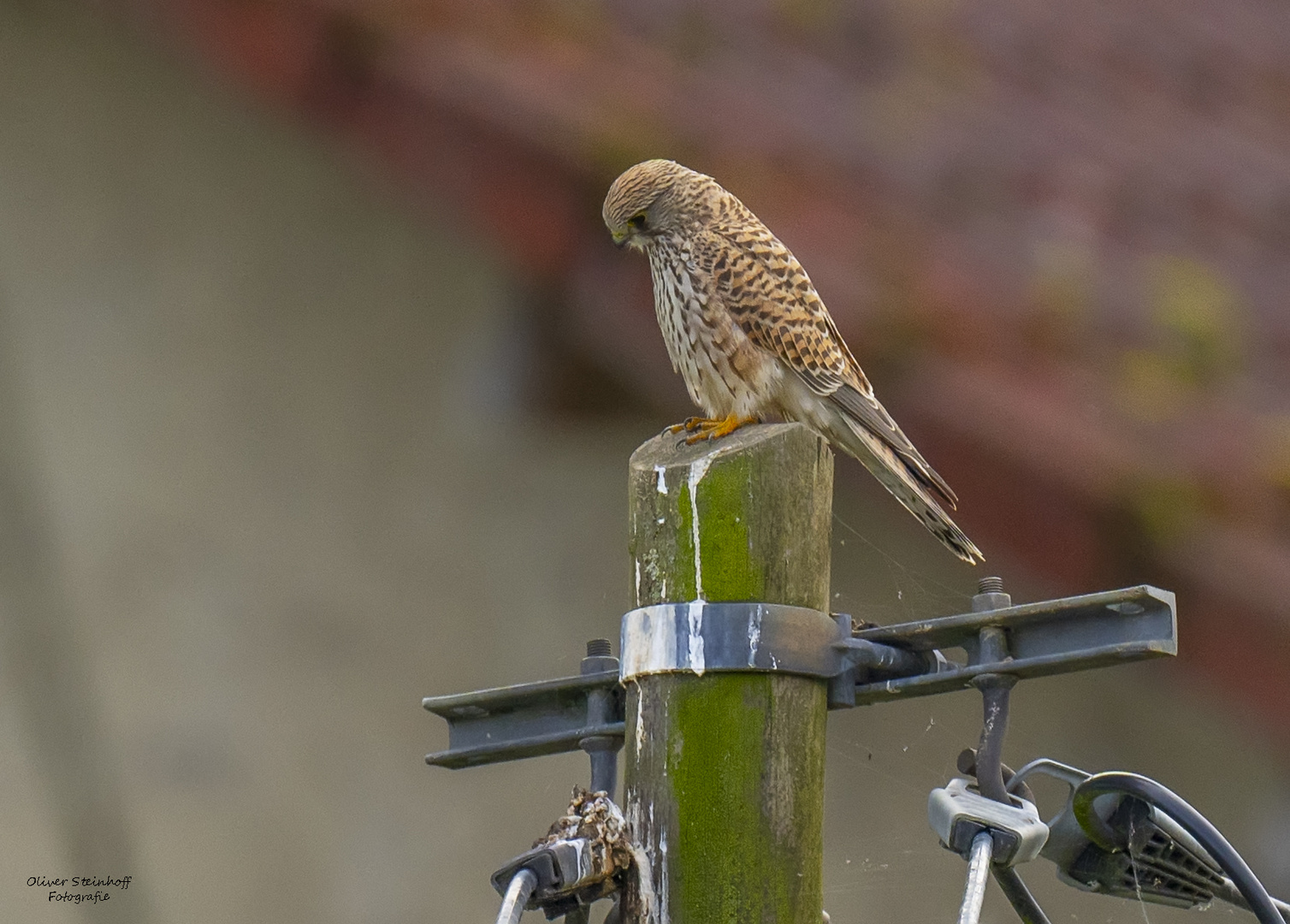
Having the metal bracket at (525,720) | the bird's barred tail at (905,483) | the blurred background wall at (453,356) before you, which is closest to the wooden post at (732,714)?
the metal bracket at (525,720)

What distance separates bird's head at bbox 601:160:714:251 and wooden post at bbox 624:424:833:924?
1.25 m

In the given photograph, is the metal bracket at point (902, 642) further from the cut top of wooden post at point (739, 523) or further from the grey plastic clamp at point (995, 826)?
the grey plastic clamp at point (995, 826)

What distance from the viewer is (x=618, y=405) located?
3965mm

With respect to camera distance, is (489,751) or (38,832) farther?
(38,832)

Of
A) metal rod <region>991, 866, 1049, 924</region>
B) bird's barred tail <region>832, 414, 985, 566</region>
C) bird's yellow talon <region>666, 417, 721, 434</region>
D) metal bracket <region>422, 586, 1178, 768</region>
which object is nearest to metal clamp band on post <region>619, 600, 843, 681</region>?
metal bracket <region>422, 586, 1178, 768</region>

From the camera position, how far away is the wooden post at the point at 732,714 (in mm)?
1860

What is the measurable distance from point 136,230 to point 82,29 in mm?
465

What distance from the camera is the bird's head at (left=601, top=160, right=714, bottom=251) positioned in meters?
3.17

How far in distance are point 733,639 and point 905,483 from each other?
1196mm

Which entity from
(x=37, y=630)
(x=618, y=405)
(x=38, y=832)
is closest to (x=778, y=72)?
(x=618, y=405)

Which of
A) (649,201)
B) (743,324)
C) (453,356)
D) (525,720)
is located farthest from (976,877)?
(453,356)

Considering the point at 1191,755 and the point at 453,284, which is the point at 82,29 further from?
the point at 1191,755

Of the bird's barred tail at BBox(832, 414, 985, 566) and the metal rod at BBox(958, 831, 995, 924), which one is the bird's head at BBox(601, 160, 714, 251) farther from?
the metal rod at BBox(958, 831, 995, 924)

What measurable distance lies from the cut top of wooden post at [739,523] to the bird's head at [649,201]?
4.11ft
